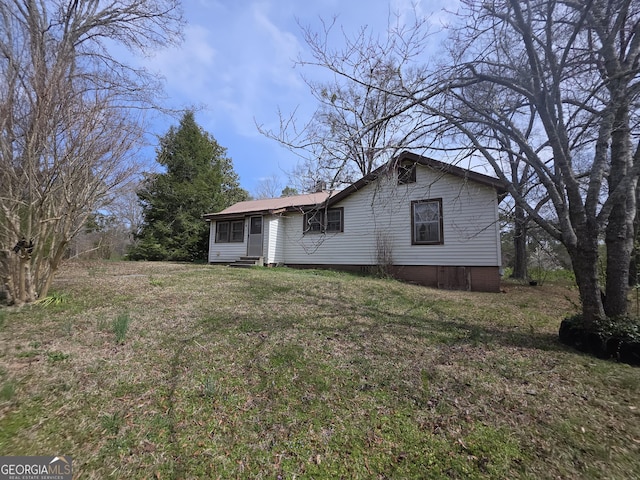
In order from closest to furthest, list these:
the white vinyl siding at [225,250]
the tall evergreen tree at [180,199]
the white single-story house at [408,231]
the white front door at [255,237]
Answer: the white single-story house at [408,231], the white front door at [255,237], the white vinyl siding at [225,250], the tall evergreen tree at [180,199]

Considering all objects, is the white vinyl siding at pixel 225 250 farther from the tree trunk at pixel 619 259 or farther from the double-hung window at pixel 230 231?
the tree trunk at pixel 619 259

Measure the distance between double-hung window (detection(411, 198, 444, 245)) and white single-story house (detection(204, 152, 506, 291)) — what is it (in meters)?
0.03

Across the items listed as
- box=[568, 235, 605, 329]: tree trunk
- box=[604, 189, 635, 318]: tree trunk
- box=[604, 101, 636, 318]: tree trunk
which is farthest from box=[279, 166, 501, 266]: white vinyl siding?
box=[568, 235, 605, 329]: tree trunk

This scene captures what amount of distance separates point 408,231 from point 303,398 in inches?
352

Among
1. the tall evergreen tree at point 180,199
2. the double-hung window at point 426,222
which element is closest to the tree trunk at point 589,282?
the double-hung window at point 426,222

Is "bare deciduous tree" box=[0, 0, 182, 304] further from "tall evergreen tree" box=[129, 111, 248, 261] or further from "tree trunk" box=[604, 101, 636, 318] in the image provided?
"tall evergreen tree" box=[129, 111, 248, 261]

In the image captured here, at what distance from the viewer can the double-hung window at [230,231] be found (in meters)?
14.6

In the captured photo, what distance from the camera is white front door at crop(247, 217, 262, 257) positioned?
13.7m

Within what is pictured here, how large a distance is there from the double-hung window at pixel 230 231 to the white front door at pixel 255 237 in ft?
2.26

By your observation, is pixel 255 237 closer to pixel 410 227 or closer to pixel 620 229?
pixel 410 227

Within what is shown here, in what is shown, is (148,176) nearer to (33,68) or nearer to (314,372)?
(33,68)

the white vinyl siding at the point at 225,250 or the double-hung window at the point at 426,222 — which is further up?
the double-hung window at the point at 426,222

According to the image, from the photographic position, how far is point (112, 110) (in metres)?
5.28

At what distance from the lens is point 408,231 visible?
10.8 metres
